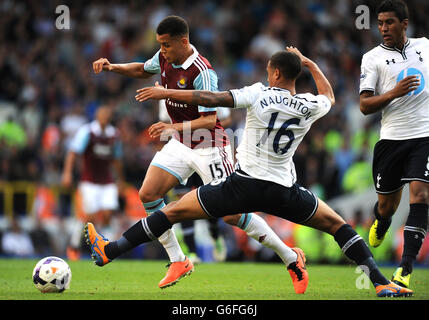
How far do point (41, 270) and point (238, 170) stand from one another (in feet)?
6.68

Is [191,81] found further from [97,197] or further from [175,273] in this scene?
[97,197]

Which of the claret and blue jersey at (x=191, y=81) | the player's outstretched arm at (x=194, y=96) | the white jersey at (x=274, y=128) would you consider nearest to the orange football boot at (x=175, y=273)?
the claret and blue jersey at (x=191, y=81)

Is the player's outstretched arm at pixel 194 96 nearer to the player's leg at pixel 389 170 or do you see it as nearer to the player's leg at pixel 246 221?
the player's leg at pixel 246 221

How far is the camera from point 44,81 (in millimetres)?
18328

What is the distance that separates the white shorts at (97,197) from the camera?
13438 mm

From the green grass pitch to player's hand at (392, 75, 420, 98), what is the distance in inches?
74.7

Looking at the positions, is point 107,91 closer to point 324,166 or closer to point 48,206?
point 48,206

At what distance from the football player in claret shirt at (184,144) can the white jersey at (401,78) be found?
1.62 meters

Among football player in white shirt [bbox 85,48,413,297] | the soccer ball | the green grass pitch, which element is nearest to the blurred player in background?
the green grass pitch

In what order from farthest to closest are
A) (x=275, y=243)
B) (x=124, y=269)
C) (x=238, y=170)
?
(x=124, y=269) < (x=275, y=243) < (x=238, y=170)

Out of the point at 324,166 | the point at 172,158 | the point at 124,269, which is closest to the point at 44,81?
the point at 324,166

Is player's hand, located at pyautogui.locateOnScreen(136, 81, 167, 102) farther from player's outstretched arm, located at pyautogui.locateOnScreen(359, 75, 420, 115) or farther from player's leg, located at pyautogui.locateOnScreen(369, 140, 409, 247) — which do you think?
player's leg, located at pyautogui.locateOnScreen(369, 140, 409, 247)

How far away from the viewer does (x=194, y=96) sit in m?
6.41

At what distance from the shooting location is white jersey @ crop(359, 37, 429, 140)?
7547mm
